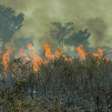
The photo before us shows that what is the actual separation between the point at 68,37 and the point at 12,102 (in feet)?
160

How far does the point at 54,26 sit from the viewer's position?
66312mm

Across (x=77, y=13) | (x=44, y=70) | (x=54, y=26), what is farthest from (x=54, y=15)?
(x=44, y=70)

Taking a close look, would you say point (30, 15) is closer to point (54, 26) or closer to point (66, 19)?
point (66, 19)

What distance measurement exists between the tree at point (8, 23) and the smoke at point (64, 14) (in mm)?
6869

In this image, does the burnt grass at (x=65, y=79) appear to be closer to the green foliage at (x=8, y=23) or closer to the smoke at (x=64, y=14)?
the green foliage at (x=8, y=23)

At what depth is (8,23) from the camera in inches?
2344

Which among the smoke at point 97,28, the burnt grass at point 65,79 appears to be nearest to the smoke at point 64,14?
the smoke at point 97,28

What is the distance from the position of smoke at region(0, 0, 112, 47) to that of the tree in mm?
6869

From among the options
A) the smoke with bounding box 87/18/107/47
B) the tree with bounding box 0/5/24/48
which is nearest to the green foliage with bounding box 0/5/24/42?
the tree with bounding box 0/5/24/48

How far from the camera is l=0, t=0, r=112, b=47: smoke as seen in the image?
74.3 meters

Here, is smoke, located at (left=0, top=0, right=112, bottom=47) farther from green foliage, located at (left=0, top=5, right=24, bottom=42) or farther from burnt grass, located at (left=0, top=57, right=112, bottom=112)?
burnt grass, located at (left=0, top=57, right=112, bottom=112)

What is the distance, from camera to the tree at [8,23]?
2237 inches

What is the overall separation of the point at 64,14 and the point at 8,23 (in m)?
24.6

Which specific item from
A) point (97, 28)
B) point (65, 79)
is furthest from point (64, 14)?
point (65, 79)
